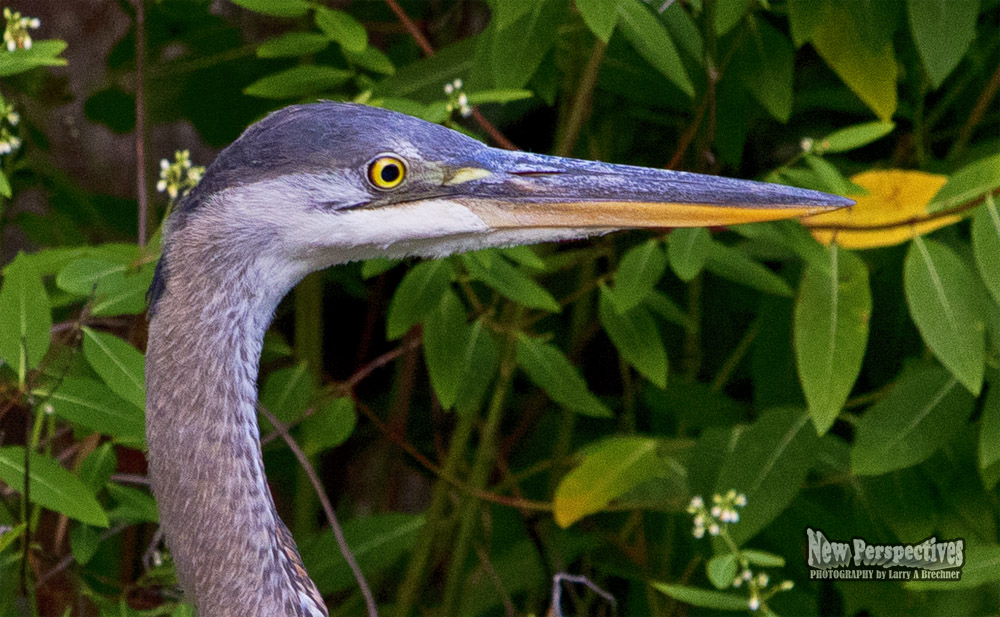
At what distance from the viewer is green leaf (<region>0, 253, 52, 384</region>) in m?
1.37

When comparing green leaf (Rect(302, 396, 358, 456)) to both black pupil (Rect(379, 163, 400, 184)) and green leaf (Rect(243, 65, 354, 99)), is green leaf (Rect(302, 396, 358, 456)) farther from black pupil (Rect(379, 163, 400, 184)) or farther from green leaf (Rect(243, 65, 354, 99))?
black pupil (Rect(379, 163, 400, 184))

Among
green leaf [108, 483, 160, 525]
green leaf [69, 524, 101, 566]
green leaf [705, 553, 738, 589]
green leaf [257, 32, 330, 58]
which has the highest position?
green leaf [257, 32, 330, 58]

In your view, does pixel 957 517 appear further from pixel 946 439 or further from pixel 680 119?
pixel 680 119

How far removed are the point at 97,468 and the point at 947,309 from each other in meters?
1.31

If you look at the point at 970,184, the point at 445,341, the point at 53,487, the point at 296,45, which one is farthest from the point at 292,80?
the point at 970,184

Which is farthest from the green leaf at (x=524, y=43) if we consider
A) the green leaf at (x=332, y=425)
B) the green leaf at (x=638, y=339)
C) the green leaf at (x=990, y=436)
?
the green leaf at (x=990, y=436)

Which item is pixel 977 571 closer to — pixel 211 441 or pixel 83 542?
pixel 211 441

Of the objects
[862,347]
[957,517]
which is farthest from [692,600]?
[957,517]

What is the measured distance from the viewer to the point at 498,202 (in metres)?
1.25

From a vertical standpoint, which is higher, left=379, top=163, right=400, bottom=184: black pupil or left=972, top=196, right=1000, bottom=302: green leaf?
left=379, top=163, right=400, bottom=184: black pupil

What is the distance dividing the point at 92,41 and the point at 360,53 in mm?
1586

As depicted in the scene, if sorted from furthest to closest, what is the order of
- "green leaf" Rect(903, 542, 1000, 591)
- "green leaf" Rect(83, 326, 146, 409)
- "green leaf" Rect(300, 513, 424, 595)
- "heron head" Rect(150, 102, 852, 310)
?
"green leaf" Rect(300, 513, 424, 595) < "green leaf" Rect(903, 542, 1000, 591) < "green leaf" Rect(83, 326, 146, 409) < "heron head" Rect(150, 102, 852, 310)

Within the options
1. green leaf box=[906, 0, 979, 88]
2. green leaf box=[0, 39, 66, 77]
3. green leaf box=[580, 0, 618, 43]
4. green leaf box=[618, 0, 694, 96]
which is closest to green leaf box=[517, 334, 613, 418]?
green leaf box=[618, 0, 694, 96]

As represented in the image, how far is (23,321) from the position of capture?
139 cm
